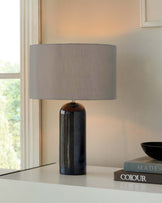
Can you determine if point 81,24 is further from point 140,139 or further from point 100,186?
point 100,186

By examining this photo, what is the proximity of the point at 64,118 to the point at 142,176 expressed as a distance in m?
0.45

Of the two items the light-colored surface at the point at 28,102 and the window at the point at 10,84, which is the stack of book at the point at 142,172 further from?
the window at the point at 10,84

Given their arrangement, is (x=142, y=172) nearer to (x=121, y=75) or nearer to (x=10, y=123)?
(x=121, y=75)

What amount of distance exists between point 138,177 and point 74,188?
0.26m

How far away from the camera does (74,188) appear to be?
169 cm

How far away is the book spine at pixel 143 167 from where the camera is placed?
1.68 meters

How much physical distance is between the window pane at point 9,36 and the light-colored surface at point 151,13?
0.77 meters

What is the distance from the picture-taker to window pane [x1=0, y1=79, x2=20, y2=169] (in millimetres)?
2477

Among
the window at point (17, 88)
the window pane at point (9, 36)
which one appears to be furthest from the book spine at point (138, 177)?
the window pane at point (9, 36)

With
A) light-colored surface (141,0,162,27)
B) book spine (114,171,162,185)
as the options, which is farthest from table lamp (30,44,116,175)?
light-colored surface (141,0,162,27)

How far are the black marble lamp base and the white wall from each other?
1.06ft

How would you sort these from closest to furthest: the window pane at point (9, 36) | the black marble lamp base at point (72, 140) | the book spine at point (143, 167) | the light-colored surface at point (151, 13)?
the book spine at point (143, 167) → the black marble lamp base at point (72, 140) → the light-colored surface at point (151, 13) → the window pane at point (9, 36)

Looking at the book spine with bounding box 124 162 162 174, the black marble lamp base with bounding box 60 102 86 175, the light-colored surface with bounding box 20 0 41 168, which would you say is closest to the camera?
the book spine with bounding box 124 162 162 174

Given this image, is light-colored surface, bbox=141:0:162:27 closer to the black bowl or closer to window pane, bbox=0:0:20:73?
the black bowl
